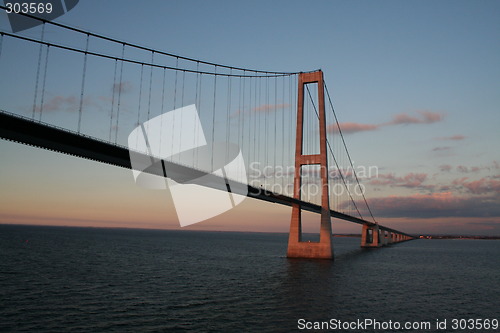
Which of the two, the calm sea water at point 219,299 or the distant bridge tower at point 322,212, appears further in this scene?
the distant bridge tower at point 322,212

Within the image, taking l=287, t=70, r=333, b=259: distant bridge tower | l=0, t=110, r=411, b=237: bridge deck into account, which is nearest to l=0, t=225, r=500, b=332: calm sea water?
l=0, t=110, r=411, b=237: bridge deck

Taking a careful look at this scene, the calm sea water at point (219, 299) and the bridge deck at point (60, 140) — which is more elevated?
the bridge deck at point (60, 140)

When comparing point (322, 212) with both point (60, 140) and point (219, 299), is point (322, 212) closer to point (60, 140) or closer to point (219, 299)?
point (219, 299)

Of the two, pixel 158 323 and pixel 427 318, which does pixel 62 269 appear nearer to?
pixel 158 323

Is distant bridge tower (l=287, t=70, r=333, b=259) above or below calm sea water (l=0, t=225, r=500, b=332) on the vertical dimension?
above

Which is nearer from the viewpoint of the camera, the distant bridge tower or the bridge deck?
the bridge deck

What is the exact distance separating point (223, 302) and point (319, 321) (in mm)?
6480

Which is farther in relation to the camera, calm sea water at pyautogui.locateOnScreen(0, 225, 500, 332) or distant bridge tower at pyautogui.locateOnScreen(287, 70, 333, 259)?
distant bridge tower at pyautogui.locateOnScreen(287, 70, 333, 259)

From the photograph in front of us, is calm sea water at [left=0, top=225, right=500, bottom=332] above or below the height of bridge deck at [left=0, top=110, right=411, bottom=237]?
below

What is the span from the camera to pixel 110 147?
24.5 m

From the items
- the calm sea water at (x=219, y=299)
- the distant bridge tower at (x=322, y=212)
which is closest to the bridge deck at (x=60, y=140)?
the calm sea water at (x=219, y=299)

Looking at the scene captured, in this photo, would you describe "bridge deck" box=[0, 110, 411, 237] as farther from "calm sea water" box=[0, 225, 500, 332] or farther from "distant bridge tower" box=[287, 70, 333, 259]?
"distant bridge tower" box=[287, 70, 333, 259]

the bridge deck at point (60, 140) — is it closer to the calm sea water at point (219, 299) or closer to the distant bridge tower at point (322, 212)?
the calm sea water at point (219, 299)

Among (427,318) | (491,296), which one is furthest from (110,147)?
(491,296)
